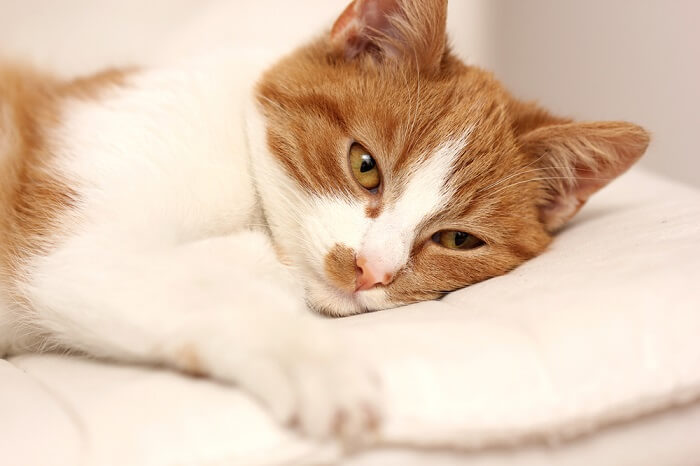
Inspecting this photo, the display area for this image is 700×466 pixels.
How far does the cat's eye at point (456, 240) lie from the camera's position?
1.55 m

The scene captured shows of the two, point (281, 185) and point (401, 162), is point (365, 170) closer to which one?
point (401, 162)

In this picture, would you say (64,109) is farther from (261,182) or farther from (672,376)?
(672,376)

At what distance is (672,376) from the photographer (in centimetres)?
104

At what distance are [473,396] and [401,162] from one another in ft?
2.21

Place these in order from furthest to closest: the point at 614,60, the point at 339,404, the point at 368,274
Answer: the point at 614,60 → the point at 368,274 → the point at 339,404

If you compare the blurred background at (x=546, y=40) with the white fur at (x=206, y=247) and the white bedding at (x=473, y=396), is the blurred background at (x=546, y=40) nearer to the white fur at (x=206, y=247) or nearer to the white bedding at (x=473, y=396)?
the white fur at (x=206, y=247)

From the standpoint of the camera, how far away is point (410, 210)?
1.45 metres

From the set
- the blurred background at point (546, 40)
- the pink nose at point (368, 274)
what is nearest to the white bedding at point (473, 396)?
the pink nose at point (368, 274)

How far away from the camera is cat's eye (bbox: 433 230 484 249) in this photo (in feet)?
5.10

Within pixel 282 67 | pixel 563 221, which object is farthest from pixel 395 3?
pixel 563 221

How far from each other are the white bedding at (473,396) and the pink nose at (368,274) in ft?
0.47

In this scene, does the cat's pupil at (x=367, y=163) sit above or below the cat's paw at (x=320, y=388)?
above

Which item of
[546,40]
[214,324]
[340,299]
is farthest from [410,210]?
[546,40]

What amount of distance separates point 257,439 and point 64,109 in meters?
1.15
